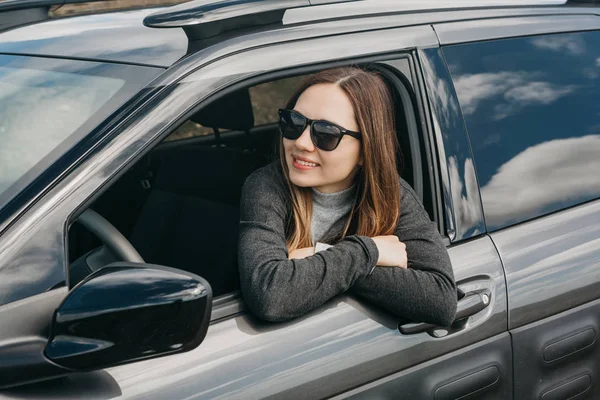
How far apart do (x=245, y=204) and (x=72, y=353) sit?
68cm

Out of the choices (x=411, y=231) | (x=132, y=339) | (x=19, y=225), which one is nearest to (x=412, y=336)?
(x=411, y=231)

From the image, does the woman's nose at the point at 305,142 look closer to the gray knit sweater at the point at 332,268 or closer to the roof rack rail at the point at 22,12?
the gray knit sweater at the point at 332,268

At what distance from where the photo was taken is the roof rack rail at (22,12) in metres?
2.52

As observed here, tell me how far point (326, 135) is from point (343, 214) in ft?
0.79

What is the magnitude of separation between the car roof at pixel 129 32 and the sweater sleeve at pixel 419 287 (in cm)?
63

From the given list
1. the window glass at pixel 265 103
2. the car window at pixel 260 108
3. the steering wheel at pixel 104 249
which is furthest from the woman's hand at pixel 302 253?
the window glass at pixel 265 103

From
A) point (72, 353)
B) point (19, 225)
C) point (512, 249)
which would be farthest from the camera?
point (512, 249)

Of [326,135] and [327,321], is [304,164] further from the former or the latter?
[327,321]

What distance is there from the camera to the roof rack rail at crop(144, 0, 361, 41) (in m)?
1.90

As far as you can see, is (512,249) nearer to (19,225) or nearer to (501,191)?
(501,191)

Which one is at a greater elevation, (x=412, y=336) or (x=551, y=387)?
(x=412, y=336)

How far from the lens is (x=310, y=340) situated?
1.83m

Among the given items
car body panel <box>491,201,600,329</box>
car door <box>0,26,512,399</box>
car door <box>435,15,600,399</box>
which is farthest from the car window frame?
car body panel <box>491,201,600,329</box>

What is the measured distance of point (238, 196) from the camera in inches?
109
